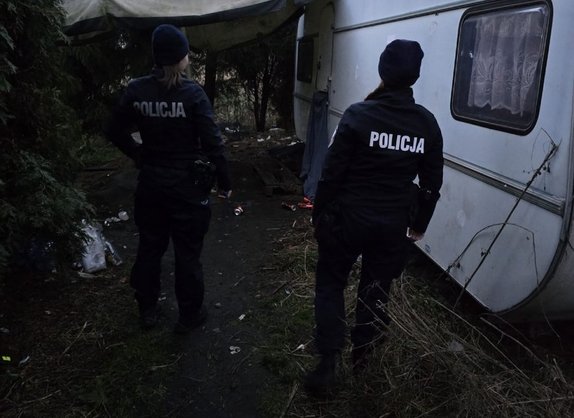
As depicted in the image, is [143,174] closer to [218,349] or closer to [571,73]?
[218,349]

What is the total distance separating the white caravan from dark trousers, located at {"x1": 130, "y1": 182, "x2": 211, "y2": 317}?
1.78 meters

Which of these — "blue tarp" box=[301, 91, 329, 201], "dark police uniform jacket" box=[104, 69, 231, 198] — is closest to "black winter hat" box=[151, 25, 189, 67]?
"dark police uniform jacket" box=[104, 69, 231, 198]

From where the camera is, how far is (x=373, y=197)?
8.80ft

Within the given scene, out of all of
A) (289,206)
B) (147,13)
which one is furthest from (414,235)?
(147,13)

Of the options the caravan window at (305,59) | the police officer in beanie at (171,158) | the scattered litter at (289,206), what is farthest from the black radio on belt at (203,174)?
the caravan window at (305,59)

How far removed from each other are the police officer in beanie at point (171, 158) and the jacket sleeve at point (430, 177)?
125 cm

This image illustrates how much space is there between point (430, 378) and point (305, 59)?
6897mm

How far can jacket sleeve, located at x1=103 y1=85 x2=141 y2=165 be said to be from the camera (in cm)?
319

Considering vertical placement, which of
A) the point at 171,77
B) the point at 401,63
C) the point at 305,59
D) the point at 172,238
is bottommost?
the point at 172,238

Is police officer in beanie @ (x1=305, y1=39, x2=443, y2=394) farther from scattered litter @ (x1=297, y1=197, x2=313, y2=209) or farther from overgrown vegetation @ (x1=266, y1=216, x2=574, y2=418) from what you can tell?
scattered litter @ (x1=297, y1=197, x2=313, y2=209)

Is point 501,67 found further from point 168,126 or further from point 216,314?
point 216,314

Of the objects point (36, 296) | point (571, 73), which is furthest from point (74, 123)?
point (571, 73)

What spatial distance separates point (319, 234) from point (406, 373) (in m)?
0.84

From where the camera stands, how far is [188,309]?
11.7 feet
